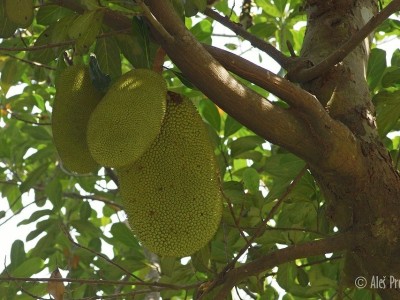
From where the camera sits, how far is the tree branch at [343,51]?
44.4 inches

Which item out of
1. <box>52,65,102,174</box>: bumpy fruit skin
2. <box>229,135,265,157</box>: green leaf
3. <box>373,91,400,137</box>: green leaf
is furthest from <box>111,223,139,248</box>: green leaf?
<box>373,91,400,137</box>: green leaf

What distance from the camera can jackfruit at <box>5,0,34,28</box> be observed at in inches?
50.5

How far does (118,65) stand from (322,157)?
571 mm

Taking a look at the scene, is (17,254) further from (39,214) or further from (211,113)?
(211,113)

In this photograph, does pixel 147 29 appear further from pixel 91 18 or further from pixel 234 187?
pixel 234 187

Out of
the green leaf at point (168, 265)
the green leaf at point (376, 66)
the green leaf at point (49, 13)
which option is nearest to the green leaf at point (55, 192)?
the green leaf at point (168, 265)

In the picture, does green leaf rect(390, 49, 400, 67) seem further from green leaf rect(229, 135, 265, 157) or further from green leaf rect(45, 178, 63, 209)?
green leaf rect(45, 178, 63, 209)

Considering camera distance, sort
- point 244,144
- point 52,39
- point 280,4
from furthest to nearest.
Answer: point 280,4 < point 244,144 < point 52,39

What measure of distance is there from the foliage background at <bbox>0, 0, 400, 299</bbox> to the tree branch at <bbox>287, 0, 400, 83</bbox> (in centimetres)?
18

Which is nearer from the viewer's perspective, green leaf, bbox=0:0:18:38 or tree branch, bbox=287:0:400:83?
tree branch, bbox=287:0:400:83

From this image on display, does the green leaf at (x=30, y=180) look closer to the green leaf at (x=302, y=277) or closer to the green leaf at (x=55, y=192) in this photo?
the green leaf at (x=55, y=192)

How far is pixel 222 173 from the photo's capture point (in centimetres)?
175

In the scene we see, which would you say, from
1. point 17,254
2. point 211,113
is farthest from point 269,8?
point 17,254

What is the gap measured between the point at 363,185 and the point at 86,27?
57 centimetres
